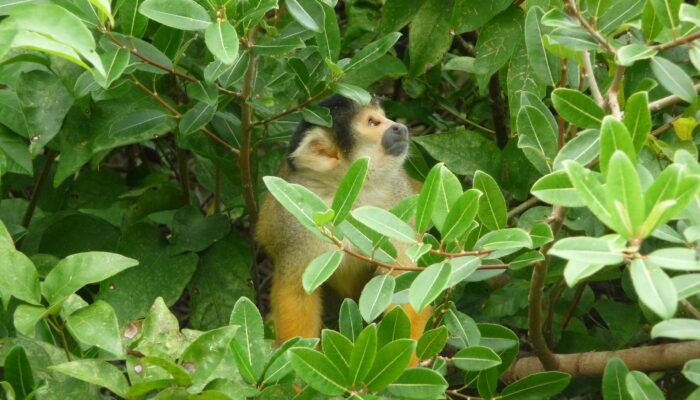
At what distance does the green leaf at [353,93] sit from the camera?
2.83 m

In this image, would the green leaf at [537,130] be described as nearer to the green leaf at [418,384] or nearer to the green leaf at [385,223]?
the green leaf at [385,223]

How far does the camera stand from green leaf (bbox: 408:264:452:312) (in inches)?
73.9

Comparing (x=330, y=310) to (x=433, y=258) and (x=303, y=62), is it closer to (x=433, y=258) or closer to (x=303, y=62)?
(x=303, y=62)

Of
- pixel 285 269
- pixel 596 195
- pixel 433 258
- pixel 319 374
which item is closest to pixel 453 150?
pixel 285 269

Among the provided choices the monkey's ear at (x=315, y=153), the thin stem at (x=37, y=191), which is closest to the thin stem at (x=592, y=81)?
the monkey's ear at (x=315, y=153)

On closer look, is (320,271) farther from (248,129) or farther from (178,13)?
(248,129)

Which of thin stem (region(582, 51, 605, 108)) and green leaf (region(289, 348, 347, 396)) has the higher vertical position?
thin stem (region(582, 51, 605, 108))

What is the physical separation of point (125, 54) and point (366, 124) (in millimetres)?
1200

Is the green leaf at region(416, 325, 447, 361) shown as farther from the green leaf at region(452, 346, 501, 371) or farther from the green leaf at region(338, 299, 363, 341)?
the green leaf at region(338, 299, 363, 341)

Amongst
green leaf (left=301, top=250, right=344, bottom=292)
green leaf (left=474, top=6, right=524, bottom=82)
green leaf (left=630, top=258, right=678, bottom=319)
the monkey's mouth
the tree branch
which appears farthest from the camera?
the monkey's mouth

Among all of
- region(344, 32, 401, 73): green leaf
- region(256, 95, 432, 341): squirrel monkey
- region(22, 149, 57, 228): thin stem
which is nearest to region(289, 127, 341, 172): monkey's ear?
region(256, 95, 432, 341): squirrel monkey

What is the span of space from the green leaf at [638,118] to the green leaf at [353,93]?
1.04 m

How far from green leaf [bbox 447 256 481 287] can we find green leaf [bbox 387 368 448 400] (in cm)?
22

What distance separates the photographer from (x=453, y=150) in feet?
10.4
